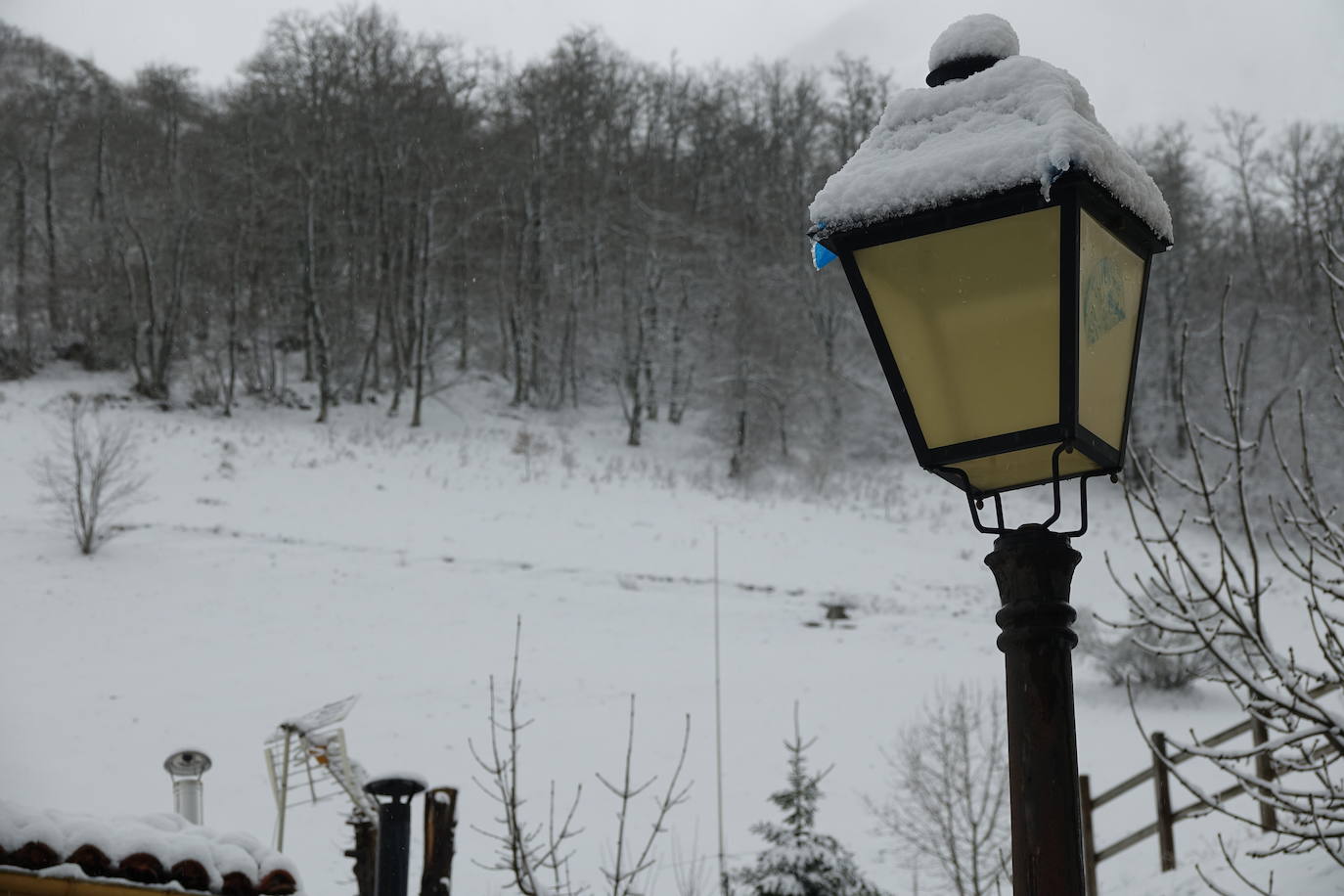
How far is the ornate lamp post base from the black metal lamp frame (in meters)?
0.07

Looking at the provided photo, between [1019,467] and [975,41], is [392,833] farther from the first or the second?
[975,41]

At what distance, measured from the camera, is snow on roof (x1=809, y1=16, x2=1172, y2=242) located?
1567 millimetres

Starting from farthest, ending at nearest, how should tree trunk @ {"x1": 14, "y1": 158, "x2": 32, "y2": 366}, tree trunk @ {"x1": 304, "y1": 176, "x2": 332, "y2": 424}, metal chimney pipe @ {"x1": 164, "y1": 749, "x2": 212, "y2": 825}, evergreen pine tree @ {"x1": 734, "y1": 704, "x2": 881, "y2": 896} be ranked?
tree trunk @ {"x1": 304, "y1": 176, "x2": 332, "y2": 424} < tree trunk @ {"x1": 14, "y1": 158, "x2": 32, "y2": 366} < metal chimney pipe @ {"x1": 164, "y1": 749, "x2": 212, "y2": 825} < evergreen pine tree @ {"x1": 734, "y1": 704, "x2": 881, "y2": 896}

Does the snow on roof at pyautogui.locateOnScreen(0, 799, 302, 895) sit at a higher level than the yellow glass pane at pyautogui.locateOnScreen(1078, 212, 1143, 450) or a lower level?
lower

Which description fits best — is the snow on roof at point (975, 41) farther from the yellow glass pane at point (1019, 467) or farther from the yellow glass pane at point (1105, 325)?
the yellow glass pane at point (1019, 467)

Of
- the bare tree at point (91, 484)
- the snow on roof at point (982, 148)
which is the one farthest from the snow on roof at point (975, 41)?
the bare tree at point (91, 484)

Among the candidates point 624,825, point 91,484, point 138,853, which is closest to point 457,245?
point 91,484

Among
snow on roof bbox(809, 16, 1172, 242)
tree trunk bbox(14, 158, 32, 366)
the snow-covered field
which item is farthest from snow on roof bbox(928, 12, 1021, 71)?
tree trunk bbox(14, 158, 32, 366)

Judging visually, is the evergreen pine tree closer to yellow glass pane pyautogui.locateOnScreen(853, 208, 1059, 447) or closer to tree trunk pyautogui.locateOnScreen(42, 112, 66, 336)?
yellow glass pane pyautogui.locateOnScreen(853, 208, 1059, 447)

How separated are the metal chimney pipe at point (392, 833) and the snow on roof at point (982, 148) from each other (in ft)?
17.5

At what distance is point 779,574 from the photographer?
19.4 m

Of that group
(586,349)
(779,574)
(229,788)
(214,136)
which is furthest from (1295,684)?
(214,136)

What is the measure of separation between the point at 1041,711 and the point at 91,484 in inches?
732

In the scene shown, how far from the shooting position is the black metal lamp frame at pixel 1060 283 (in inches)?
62.1
